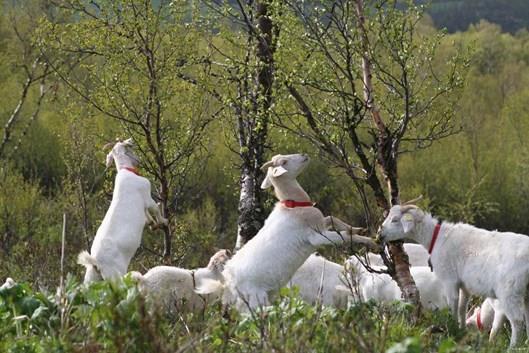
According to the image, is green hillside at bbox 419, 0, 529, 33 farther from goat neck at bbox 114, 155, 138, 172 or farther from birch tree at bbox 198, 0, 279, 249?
goat neck at bbox 114, 155, 138, 172

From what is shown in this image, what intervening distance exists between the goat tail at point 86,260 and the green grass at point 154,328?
4.28m

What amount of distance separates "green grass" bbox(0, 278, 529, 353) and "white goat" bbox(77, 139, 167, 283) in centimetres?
536

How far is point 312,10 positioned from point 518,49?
82.0 meters

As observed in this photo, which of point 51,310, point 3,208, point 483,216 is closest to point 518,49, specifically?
point 483,216

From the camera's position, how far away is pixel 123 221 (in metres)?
12.8

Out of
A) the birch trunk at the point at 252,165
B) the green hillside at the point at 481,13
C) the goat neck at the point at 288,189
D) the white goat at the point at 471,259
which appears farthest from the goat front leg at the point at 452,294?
the green hillside at the point at 481,13

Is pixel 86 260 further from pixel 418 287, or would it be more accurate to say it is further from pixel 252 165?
pixel 252 165

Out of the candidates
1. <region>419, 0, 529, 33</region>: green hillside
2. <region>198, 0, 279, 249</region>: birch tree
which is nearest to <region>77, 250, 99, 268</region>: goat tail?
<region>198, 0, 279, 249</region>: birch tree

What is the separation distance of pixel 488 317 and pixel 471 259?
1345 mm

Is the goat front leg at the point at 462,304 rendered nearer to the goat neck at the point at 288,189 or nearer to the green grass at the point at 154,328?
the goat neck at the point at 288,189

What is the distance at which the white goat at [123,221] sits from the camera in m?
12.5

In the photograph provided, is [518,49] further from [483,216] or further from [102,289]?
[102,289]

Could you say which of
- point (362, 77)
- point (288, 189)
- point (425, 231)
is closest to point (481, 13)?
point (362, 77)

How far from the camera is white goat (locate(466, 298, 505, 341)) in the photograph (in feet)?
35.9
